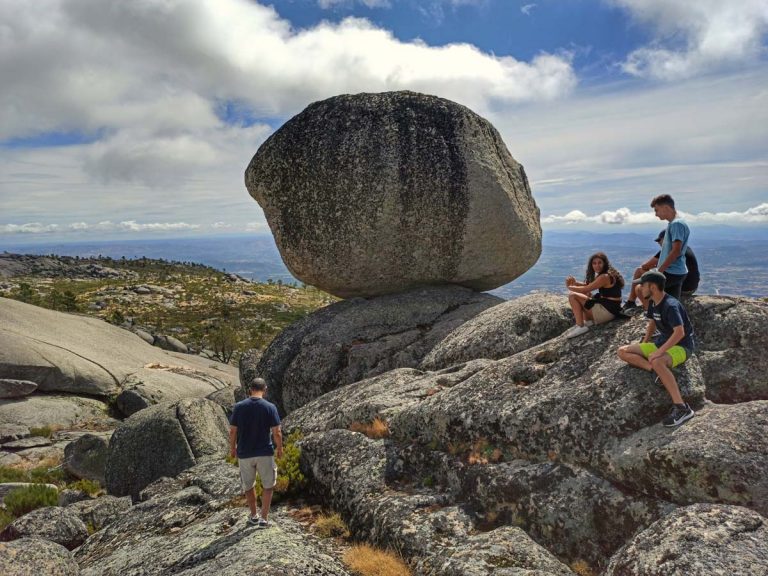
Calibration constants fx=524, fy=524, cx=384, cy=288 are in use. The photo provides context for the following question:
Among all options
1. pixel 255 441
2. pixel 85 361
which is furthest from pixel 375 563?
pixel 85 361

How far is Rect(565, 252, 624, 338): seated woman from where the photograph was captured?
12672 mm

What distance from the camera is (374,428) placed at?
43.1 ft

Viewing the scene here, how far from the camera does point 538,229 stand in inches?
912

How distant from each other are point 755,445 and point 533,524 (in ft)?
12.7

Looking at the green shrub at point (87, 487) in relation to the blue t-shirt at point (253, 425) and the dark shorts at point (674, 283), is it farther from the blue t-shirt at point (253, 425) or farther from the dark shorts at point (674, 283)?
the dark shorts at point (674, 283)

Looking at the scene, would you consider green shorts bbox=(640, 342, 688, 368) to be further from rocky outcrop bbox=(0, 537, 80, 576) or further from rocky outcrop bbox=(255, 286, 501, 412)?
rocky outcrop bbox=(0, 537, 80, 576)

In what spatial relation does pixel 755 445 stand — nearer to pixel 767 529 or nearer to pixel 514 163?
pixel 767 529

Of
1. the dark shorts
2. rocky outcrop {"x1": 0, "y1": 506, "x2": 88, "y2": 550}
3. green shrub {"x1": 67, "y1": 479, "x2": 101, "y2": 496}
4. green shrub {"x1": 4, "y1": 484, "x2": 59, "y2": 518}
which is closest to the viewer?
the dark shorts

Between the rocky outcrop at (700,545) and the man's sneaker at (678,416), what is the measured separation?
5.60 feet

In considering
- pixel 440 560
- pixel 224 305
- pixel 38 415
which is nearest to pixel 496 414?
pixel 440 560

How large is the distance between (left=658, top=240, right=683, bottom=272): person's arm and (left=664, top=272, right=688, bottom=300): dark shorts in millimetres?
371

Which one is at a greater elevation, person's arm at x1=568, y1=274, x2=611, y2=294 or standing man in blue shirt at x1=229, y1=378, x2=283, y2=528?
person's arm at x1=568, y1=274, x2=611, y2=294

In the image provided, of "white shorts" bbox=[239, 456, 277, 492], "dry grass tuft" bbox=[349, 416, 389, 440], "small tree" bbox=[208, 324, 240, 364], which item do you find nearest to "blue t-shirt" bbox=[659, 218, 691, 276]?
"dry grass tuft" bbox=[349, 416, 389, 440]

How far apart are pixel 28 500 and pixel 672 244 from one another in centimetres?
2392
